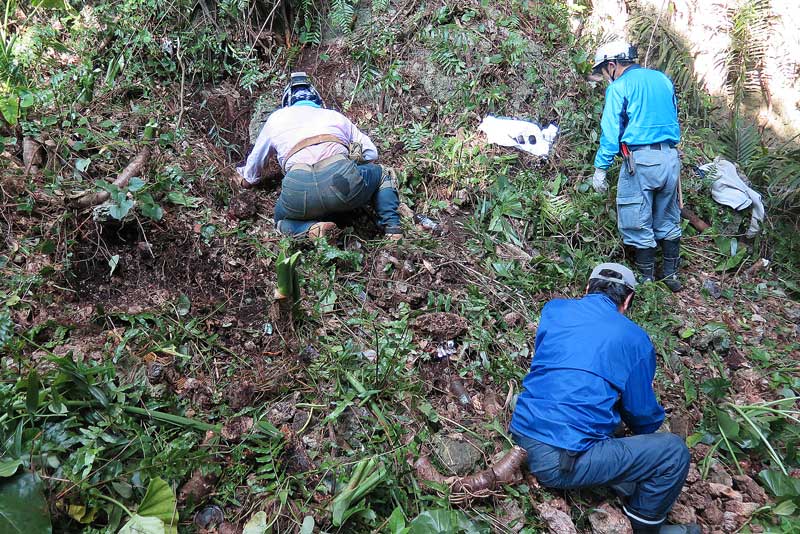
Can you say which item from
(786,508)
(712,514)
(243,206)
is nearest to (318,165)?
(243,206)

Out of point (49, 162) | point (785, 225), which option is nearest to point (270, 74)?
point (49, 162)

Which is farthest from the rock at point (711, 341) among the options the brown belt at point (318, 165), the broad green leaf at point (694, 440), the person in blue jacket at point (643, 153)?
the brown belt at point (318, 165)

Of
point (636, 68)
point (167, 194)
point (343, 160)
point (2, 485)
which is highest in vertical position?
point (636, 68)

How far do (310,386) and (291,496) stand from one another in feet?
2.20

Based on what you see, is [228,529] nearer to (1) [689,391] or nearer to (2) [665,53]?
(1) [689,391]

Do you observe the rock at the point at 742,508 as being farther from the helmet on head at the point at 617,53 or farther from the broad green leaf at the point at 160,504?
the helmet on head at the point at 617,53

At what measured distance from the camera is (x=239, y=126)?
5270 millimetres

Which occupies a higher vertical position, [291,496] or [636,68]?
[636,68]

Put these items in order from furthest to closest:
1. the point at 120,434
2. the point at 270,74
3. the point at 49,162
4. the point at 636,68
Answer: the point at 270,74, the point at 636,68, the point at 49,162, the point at 120,434

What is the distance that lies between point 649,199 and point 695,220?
1260mm

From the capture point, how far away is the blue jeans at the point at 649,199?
Result: 4.57m

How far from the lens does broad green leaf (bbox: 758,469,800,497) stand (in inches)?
119

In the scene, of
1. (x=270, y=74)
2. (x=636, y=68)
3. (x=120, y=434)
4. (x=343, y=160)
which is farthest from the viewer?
(x=270, y=74)

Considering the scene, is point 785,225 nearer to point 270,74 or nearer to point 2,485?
point 270,74
